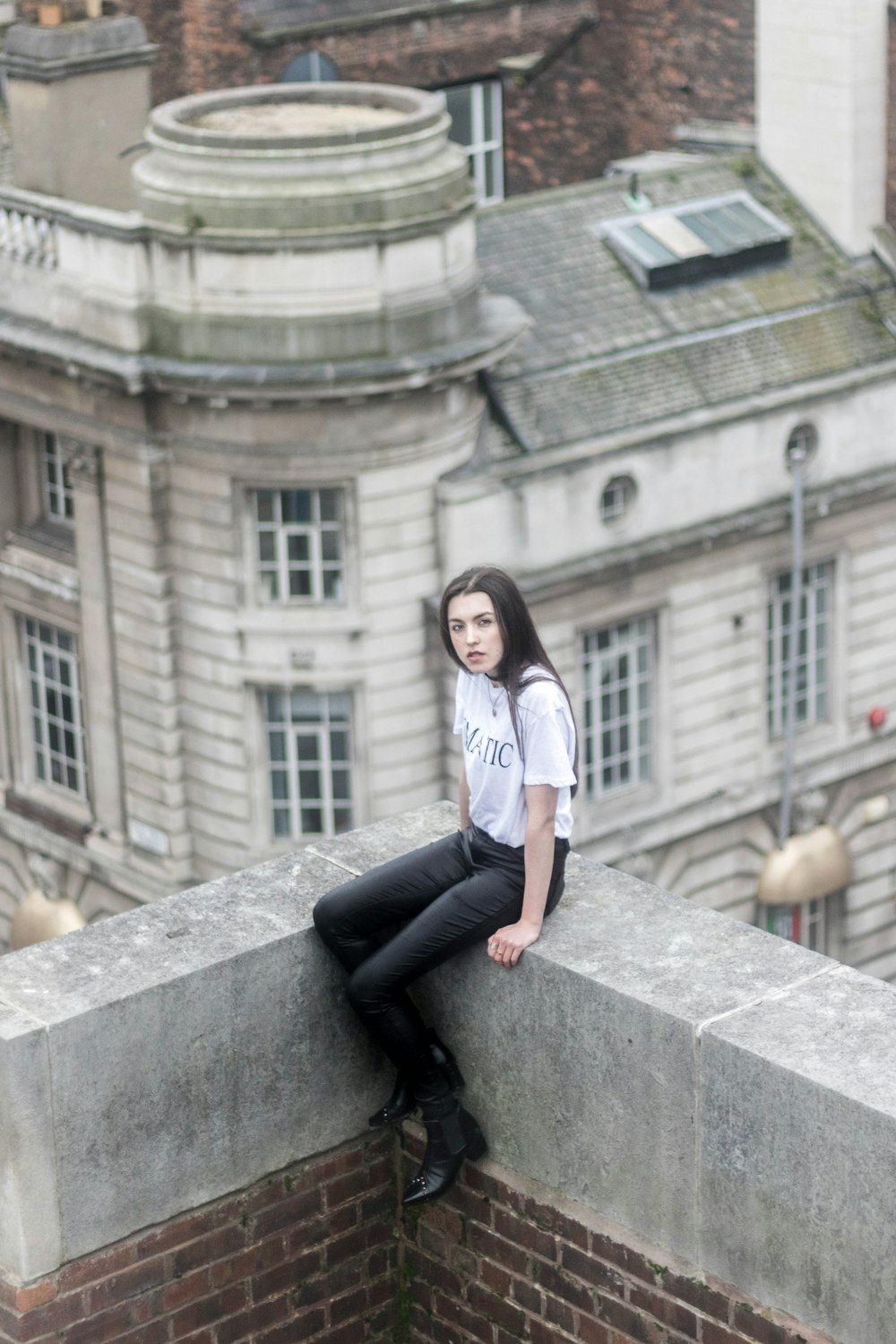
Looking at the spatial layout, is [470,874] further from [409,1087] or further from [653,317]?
[653,317]

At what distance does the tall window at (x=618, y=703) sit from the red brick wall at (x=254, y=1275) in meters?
26.0

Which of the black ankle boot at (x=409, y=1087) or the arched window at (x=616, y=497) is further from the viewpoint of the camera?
the arched window at (x=616, y=497)

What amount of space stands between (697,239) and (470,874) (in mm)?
29309

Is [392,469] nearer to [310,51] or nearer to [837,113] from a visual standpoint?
[837,113]

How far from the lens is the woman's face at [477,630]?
34.3ft

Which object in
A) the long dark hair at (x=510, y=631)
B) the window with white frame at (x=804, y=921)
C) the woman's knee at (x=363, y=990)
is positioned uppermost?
the long dark hair at (x=510, y=631)

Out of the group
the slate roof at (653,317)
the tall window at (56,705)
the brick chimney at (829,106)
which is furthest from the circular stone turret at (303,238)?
the brick chimney at (829,106)

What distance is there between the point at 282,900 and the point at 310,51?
36464 millimetres

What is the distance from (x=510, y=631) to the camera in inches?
414

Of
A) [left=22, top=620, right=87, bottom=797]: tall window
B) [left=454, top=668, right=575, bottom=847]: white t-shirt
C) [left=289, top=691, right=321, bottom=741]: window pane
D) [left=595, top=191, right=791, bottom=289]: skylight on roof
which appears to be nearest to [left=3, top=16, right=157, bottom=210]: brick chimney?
[left=22, top=620, right=87, bottom=797]: tall window

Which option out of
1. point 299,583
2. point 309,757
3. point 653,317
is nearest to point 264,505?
point 299,583

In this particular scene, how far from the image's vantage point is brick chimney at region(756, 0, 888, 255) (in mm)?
39281

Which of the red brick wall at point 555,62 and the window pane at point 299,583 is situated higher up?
the red brick wall at point 555,62

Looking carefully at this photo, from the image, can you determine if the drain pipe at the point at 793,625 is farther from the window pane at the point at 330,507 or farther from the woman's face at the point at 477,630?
the woman's face at the point at 477,630
